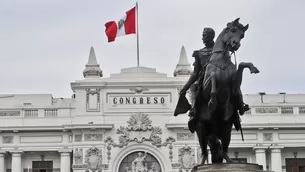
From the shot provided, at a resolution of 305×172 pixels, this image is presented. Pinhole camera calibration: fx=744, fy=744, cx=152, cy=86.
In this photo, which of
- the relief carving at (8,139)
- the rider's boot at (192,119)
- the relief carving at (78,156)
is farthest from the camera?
the relief carving at (8,139)

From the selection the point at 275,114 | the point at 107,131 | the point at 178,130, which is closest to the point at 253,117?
the point at 275,114

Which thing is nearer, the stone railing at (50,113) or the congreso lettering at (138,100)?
the congreso lettering at (138,100)

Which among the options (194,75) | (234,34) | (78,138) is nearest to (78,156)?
(78,138)

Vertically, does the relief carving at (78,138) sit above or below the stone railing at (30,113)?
below

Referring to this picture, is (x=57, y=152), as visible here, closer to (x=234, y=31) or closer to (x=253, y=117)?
(x=253, y=117)

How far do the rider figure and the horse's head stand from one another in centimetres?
76

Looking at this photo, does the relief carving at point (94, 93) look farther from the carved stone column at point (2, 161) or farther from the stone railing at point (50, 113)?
the carved stone column at point (2, 161)

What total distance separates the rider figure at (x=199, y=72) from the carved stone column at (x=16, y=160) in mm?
35800

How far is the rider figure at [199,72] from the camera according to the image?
1414cm

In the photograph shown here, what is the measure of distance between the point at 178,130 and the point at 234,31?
35009mm

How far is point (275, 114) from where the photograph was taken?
50125 mm

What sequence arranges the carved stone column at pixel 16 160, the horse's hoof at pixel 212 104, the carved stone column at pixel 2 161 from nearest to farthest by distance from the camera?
the horse's hoof at pixel 212 104
the carved stone column at pixel 16 160
the carved stone column at pixel 2 161

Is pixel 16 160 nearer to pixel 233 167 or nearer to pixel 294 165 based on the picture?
pixel 294 165

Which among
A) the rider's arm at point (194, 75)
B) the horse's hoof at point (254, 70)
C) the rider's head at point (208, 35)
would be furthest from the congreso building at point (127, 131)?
the horse's hoof at point (254, 70)
